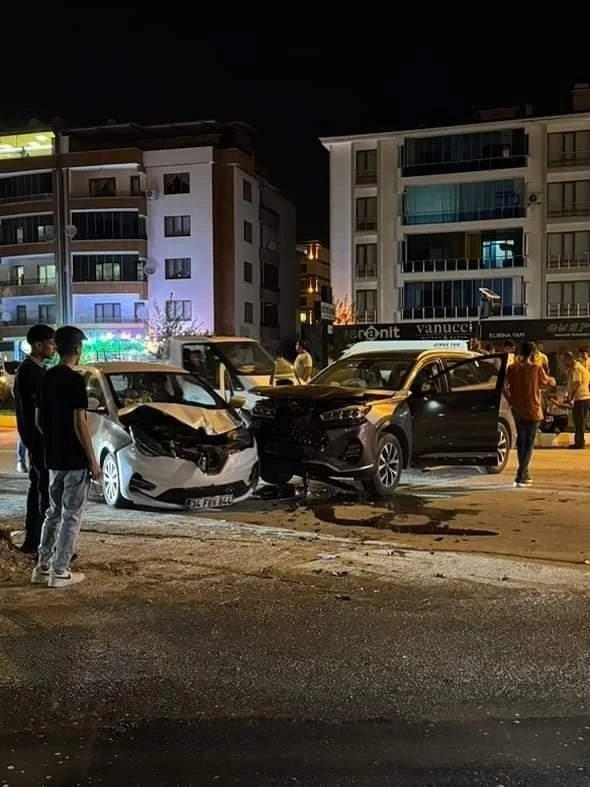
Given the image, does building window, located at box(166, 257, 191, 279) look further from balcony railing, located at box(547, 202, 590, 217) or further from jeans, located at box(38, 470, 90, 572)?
jeans, located at box(38, 470, 90, 572)

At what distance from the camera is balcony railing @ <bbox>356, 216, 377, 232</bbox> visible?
57.4 m

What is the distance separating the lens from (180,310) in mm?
57719

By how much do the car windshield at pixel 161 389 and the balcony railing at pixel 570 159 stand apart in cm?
4871

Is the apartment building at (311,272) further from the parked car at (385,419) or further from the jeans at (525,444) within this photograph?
the jeans at (525,444)

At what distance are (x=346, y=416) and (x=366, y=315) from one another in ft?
158

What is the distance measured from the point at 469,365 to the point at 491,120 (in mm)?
48509

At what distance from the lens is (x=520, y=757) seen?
3670 millimetres

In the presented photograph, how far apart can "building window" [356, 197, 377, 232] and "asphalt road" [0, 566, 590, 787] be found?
173 feet

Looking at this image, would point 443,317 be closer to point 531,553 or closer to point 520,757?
point 531,553

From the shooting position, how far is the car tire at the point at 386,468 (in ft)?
32.5

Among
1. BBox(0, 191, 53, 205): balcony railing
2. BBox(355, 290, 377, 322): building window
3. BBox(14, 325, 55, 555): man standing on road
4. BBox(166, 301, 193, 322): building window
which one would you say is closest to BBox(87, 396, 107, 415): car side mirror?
BBox(14, 325, 55, 555): man standing on road

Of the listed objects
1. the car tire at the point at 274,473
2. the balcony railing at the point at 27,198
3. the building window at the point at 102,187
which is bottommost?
the car tire at the point at 274,473

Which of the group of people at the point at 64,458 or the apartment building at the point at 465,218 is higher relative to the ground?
the apartment building at the point at 465,218

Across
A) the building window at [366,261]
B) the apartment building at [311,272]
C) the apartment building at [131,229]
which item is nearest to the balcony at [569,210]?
the building window at [366,261]
